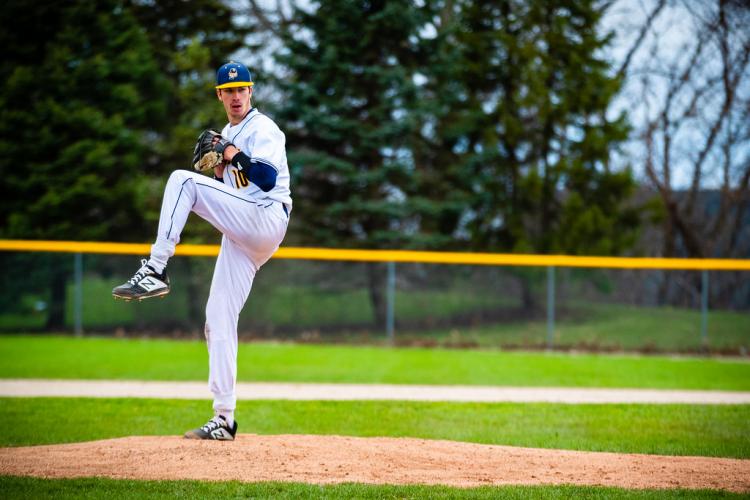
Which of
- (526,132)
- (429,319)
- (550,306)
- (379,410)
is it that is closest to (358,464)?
(379,410)

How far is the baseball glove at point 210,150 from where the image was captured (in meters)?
5.28

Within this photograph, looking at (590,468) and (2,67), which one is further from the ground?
(2,67)

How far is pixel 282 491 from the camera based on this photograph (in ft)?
15.0

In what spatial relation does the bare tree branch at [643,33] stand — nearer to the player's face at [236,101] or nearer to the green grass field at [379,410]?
the green grass field at [379,410]

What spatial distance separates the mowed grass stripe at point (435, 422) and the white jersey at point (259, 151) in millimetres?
2724

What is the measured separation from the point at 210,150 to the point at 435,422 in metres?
4.02

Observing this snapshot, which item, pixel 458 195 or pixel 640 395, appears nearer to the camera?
pixel 640 395

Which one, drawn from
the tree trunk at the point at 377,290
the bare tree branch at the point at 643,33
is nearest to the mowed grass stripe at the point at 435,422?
the tree trunk at the point at 377,290

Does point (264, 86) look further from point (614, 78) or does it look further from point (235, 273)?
point (235, 273)

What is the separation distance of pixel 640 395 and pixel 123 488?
758 centimetres

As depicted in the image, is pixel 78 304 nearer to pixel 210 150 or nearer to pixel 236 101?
pixel 236 101

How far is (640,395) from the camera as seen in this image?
10391 mm

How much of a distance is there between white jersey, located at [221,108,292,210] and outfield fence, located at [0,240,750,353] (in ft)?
35.2

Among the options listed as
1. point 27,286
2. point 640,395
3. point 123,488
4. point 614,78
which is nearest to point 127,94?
point 27,286
